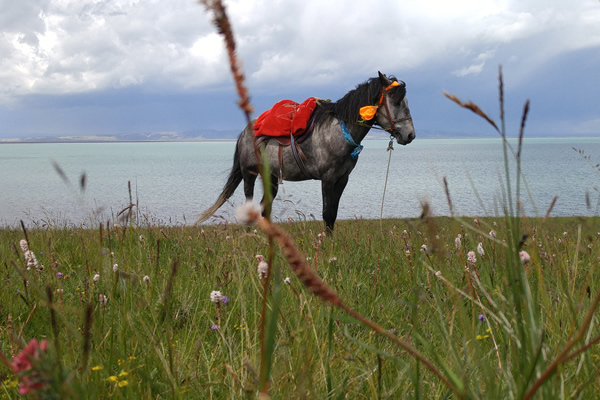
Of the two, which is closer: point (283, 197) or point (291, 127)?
point (283, 197)

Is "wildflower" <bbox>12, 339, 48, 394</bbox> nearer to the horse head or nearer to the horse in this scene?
the horse

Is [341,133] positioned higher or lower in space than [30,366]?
higher

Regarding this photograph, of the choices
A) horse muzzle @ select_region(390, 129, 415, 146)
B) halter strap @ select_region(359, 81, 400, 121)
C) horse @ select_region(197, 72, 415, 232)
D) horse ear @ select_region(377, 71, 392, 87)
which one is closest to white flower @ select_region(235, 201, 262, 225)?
horse @ select_region(197, 72, 415, 232)

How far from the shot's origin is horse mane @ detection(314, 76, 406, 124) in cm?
803

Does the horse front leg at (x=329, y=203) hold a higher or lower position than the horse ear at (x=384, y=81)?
lower

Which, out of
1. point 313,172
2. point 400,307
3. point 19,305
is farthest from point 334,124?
point 19,305

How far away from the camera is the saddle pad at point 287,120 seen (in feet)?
28.6

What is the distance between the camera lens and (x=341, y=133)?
27.7ft

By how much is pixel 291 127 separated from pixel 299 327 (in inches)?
268

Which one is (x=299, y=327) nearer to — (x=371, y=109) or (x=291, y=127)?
(x=371, y=109)

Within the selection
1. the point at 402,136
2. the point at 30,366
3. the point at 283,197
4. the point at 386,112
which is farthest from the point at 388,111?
the point at 30,366

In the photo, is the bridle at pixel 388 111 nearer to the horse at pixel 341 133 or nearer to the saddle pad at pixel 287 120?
the horse at pixel 341 133

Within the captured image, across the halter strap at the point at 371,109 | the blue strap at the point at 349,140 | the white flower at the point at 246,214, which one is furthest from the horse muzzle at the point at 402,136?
the white flower at the point at 246,214

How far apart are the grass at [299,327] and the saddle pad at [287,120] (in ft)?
11.5
